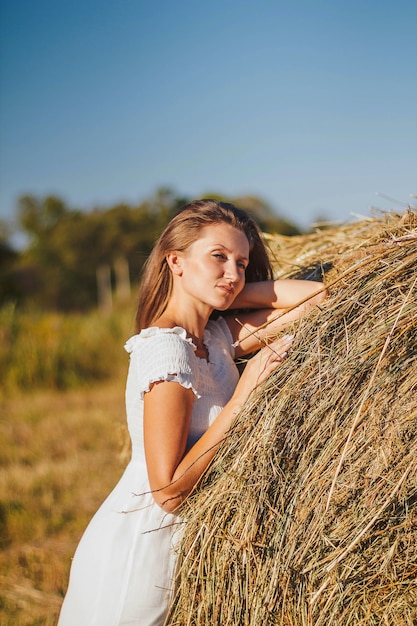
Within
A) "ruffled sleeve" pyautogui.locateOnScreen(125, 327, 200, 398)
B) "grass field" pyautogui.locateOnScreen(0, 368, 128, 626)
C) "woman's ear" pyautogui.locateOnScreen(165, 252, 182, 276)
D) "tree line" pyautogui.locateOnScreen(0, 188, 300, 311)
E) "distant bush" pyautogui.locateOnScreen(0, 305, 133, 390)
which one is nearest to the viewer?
"ruffled sleeve" pyautogui.locateOnScreen(125, 327, 200, 398)

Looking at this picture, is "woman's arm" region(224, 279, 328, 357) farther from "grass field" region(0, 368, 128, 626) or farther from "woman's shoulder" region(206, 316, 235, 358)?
"grass field" region(0, 368, 128, 626)

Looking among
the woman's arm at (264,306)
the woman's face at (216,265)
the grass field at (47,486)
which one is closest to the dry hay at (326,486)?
the woman's arm at (264,306)

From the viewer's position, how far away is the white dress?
2.10 m

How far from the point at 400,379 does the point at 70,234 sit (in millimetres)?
20935

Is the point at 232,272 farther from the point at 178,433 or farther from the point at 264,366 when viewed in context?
the point at 178,433

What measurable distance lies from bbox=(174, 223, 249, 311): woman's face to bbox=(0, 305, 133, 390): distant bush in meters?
7.21

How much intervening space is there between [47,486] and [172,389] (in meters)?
3.33

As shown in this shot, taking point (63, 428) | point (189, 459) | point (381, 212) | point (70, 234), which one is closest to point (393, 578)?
point (189, 459)

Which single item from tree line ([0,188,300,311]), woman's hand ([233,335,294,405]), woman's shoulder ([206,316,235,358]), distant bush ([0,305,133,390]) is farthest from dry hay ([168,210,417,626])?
tree line ([0,188,300,311])

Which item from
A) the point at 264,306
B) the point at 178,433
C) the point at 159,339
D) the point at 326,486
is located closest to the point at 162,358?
the point at 159,339

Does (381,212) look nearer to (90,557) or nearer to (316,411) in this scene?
(316,411)

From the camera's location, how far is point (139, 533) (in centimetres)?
214

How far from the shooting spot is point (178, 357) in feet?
6.96

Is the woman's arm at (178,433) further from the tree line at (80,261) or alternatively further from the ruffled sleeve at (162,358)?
the tree line at (80,261)
